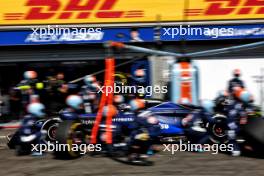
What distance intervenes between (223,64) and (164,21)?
2676mm

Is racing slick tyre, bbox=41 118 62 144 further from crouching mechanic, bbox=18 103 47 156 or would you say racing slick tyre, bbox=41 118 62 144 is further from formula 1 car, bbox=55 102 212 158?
crouching mechanic, bbox=18 103 47 156

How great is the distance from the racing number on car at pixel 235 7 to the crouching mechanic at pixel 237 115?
25.4 ft

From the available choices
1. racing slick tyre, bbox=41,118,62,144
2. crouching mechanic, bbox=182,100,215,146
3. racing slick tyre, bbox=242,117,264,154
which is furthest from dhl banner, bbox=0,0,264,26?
racing slick tyre, bbox=242,117,264,154

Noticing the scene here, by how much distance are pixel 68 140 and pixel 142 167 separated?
5.64ft

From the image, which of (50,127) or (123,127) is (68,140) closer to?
(123,127)

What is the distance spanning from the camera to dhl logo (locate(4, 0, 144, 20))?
18.2 meters

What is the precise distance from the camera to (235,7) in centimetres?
1845

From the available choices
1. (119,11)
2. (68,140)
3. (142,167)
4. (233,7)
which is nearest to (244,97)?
(142,167)

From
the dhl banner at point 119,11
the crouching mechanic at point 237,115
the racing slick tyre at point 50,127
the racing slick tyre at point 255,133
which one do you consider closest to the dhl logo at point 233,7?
the dhl banner at point 119,11

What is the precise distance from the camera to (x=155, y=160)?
10.5 meters

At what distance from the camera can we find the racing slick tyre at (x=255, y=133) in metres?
10.6

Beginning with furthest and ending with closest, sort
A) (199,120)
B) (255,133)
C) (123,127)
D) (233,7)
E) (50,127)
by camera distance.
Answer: (233,7), (50,127), (123,127), (199,120), (255,133)

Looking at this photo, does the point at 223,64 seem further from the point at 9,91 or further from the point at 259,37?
the point at 9,91

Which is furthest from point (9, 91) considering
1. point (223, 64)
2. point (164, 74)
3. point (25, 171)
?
point (25, 171)
